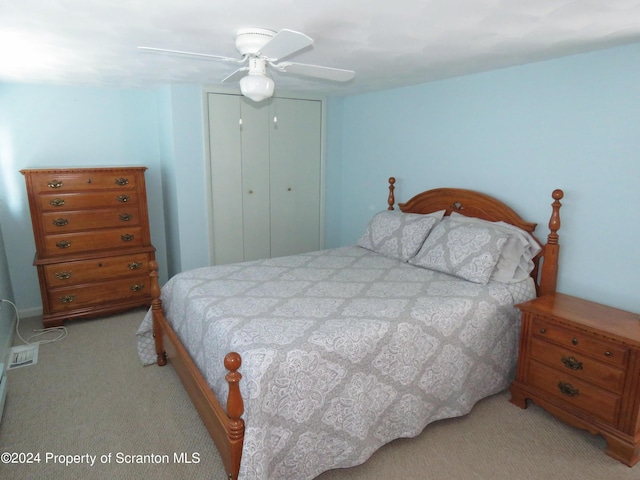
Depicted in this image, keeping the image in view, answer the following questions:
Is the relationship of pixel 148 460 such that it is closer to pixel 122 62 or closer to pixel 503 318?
pixel 503 318

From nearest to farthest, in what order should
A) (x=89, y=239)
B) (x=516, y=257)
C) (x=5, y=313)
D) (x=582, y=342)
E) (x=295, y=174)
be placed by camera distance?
(x=582, y=342)
(x=516, y=257)
(x=5, y=313)
(x=89, y=239)
(x=295, y=174)

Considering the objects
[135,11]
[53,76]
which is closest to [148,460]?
[135,11]

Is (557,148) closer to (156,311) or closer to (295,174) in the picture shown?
(295,174)

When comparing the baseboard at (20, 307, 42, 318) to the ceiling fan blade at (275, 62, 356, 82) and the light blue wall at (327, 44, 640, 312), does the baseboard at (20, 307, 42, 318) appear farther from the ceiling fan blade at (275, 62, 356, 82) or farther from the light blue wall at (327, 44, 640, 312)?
the light blue wall at (327, 44, 640, 312)

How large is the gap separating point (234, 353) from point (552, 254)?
2.07m

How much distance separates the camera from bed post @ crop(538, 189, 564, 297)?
2572mm

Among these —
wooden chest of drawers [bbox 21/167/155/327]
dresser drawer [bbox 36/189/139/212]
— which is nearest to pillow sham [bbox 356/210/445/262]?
wooden chest of drawers [bbox 21/167/155/327]

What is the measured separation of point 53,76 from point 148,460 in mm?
2843

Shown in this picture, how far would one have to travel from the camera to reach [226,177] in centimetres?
399

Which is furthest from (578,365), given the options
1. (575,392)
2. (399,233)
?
(399,233)

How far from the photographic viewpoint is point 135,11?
1.71m

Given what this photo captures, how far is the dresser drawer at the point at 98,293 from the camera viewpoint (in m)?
3.49

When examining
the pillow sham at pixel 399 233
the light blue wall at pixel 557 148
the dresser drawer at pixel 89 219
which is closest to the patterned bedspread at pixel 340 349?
the pillow sham at pixel 399 233

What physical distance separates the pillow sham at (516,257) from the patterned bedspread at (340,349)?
7cm
